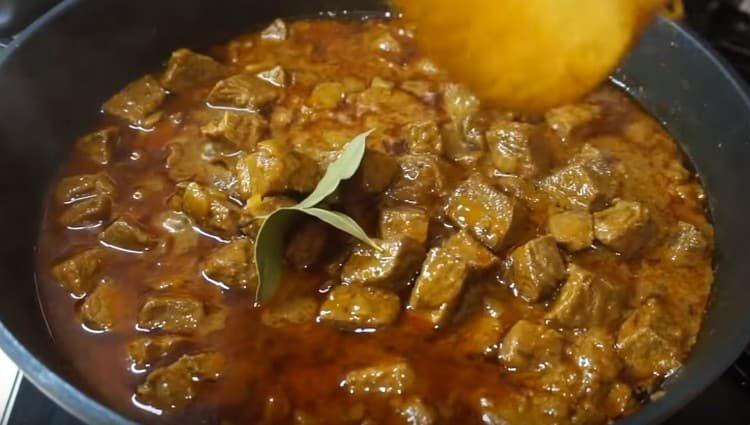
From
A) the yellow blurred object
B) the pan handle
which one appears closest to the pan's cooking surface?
the yellow blurred object

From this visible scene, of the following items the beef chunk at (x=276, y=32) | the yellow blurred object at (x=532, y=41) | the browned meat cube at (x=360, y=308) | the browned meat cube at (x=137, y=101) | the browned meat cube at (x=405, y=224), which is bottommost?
the browned meat cube at (x=360, y=308)

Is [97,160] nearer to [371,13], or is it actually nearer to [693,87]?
[371,13]

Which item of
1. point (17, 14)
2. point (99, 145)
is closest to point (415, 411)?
point (99, 145)

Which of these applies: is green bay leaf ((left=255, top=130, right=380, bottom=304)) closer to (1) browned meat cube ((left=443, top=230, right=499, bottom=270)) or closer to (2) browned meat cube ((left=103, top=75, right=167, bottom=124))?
(1) browned meat cube ((left=443, top=230, right=499, bottom=270))

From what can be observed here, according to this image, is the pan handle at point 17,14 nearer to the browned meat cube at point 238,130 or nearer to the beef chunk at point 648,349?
the browned meat cube at point 238,130

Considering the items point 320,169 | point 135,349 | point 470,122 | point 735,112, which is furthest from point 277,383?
point 735,112

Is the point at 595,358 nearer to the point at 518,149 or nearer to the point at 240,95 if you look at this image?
the point at 518,149

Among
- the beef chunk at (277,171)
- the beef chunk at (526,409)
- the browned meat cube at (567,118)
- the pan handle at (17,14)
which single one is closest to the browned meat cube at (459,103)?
the browned meat cube at (567,118)
